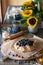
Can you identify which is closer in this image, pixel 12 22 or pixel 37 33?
pixel 37 33

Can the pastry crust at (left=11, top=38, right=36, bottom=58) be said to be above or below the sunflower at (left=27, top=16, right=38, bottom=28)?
below

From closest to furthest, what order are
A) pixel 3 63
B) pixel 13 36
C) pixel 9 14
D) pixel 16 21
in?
pixel 3 63 < pixel 13 36 < pixel 16 21 < pixel 9 14

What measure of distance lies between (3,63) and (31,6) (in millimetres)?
616

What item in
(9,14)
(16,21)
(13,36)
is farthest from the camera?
(9,14)

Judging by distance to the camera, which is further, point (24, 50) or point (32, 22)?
point (32, 22)

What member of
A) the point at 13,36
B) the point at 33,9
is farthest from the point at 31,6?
the point at 13,36

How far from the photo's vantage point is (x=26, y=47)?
108 cm

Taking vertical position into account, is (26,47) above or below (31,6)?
below

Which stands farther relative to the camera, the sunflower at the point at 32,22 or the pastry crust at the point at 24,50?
the sunflower at the point at 32,22

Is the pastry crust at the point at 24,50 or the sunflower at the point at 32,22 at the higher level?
the sunflower at the point at 32,22

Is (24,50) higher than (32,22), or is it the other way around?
(32,22)

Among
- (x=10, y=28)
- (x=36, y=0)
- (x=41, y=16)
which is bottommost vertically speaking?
(x=10, y=28)

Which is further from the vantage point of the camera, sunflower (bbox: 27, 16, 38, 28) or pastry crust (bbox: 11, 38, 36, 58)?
sunflower (bbox: 27, 16, 38, 28)

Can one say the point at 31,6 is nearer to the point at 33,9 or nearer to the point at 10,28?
the point at 33,9
